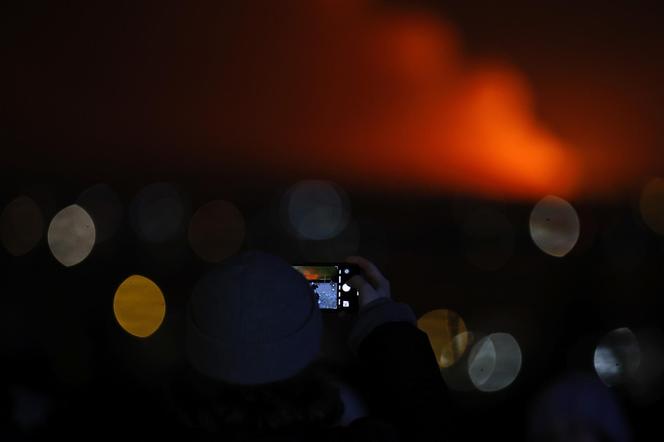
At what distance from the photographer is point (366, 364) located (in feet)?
3.05

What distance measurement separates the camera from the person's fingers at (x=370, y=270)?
1.07 meters

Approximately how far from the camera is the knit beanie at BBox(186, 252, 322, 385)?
0.72 m

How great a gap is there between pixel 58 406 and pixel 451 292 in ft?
35.7

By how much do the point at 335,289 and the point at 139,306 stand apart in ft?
56.3

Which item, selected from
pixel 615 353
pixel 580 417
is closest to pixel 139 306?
pixel 615 353

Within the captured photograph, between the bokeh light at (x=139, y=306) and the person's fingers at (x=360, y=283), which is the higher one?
the person's fingers at (x=360, y=283)

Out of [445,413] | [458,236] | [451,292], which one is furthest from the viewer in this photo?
[458,236]

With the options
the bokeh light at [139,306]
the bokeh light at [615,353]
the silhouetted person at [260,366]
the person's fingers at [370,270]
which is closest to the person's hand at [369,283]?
the person's fingers at [370,270]

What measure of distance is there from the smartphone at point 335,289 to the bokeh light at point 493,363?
10395 millimetres

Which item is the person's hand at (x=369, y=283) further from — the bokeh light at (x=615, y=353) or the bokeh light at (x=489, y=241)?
the bokeh light at (x=489, y=241)

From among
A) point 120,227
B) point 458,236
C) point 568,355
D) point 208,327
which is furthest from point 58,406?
point 120,227

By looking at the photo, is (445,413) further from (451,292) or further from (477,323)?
(477,323)

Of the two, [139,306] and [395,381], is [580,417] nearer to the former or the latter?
[395,381]

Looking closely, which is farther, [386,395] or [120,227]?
[120,227]
